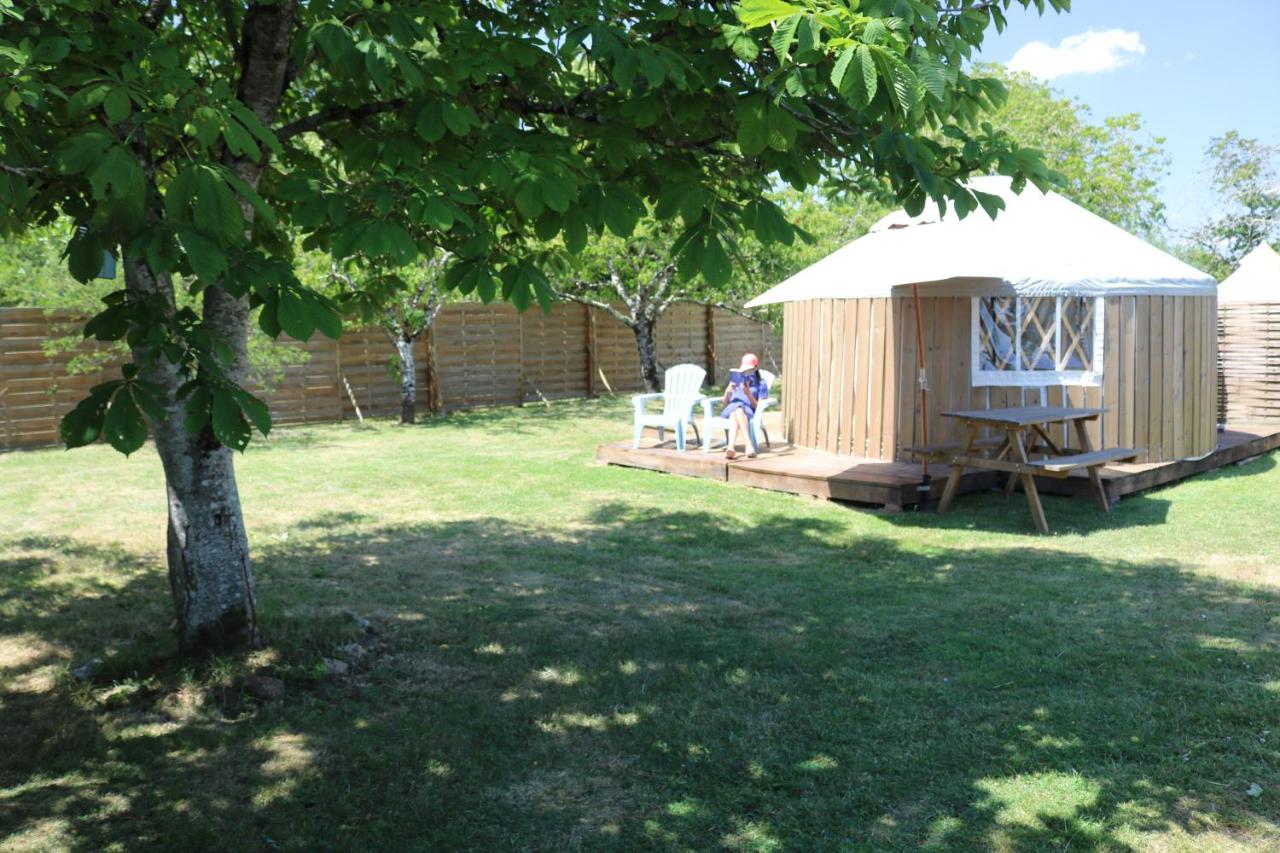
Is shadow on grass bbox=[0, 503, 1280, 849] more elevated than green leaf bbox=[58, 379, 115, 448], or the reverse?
green leaf bbox=[58, 379, 115, 448]

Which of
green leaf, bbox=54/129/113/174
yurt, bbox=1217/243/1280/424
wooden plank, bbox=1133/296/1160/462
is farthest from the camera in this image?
yurt, bbox=1217/243/1280/424

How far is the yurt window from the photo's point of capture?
10297 millimetres

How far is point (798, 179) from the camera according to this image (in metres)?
3.93

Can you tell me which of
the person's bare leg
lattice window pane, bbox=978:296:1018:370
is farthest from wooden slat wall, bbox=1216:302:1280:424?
the person's bare leg

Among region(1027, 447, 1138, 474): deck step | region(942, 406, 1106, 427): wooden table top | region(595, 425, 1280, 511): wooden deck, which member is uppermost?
region(942, 406, 1106, 427): wooden table top

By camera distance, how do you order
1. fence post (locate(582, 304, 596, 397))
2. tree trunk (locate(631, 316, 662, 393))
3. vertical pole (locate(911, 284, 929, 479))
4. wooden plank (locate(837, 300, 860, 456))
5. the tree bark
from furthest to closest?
fence post (locate(582, 304, 596, 397)) < tree trunk (locate(631, 316, 662, 393)) < wooden plank (locate(837, 300, 860, 456)) < vertical pole (locate(911, 284, 929, 479)) < the tree bark

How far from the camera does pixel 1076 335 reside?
10.4 m

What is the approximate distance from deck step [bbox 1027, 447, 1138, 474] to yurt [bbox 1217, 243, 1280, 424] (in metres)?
5.50

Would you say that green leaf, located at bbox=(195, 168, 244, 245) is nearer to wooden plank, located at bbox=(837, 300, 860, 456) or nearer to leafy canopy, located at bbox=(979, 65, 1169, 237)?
wooden plank, located at bbox=(837, 300, 860, 456)

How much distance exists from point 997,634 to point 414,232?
3.49 m

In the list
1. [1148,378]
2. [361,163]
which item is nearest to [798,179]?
[361,163]

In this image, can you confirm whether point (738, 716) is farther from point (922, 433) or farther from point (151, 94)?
point (922, 433)

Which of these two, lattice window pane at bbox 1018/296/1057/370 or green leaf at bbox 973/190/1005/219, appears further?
lattice window pane at bbox 1018/296/1057/370

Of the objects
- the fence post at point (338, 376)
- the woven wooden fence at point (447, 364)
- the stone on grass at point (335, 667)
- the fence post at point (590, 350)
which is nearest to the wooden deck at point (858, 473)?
the woven wooden fence at point (447, 364)
